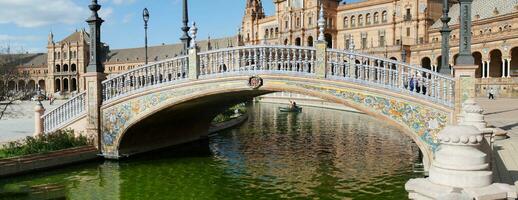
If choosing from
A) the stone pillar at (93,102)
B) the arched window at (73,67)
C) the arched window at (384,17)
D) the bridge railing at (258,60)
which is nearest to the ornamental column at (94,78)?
the stone pillar at (93,102)

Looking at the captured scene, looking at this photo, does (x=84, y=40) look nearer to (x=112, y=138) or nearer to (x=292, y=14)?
(x=292, y=14)

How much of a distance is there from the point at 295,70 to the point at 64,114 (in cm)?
962

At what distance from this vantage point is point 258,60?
48.2 feet

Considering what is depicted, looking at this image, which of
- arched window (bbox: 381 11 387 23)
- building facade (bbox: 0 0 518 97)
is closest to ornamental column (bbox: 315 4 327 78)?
building facade (bbox: 0 0 518 97)

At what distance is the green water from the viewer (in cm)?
1287

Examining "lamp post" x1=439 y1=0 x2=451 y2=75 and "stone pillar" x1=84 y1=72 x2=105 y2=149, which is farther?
"stone pillar" x1=84 y1=72 x2=105 y2=149

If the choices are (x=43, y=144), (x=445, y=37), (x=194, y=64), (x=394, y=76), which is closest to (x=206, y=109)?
(x=194, y=64)

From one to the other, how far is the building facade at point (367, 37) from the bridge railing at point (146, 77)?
585cm

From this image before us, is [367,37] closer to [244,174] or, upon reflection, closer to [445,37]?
[445,37]

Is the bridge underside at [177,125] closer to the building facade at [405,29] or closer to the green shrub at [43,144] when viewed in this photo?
the green shrub at [43,144]

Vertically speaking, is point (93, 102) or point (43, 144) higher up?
point (93, 102)

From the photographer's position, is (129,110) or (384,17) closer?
(129,110)

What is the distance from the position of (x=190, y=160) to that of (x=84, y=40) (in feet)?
373

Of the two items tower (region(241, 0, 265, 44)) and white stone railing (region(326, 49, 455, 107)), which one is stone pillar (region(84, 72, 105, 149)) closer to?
white stone railing (region(326, 49, 455, 107))
